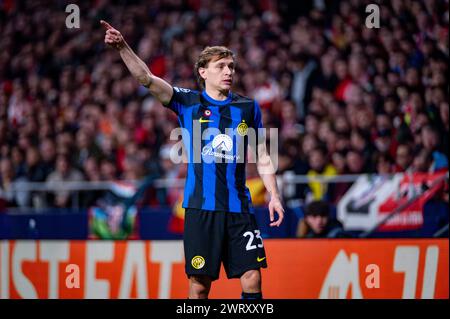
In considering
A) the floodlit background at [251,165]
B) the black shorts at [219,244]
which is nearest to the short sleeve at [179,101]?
the black shorts at [219,244]

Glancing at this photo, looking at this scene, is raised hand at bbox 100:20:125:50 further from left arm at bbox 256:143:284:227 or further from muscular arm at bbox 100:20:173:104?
left arm at bbox 256:143:284:227

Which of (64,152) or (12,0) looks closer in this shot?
(64,152)

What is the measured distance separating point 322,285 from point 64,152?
5.89 meters

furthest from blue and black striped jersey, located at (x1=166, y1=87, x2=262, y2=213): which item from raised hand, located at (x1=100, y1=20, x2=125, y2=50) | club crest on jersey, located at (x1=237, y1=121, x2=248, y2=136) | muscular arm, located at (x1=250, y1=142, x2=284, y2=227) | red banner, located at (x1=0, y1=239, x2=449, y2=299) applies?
red banner, located at (x1=0, y1=239, x2=449, y2=299)

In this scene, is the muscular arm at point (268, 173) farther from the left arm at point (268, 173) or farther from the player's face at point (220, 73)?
the player's face at point (220, 73)

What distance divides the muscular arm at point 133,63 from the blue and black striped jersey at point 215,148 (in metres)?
0.14

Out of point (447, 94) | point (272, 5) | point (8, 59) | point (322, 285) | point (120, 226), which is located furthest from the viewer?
point (8, 59)

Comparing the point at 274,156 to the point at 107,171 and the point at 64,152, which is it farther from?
the point at 64,152

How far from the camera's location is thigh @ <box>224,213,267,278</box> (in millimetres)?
4824

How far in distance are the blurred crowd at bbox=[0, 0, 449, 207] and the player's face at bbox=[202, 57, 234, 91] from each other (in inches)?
137

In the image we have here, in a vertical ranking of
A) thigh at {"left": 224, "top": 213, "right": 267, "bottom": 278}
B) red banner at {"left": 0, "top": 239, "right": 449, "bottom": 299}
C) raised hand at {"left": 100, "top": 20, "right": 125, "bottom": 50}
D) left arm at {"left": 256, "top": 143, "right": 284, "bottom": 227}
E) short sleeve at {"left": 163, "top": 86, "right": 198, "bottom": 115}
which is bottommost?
red banner at {"left": 0, "top": 239, "right": 449, "bottom": 299}

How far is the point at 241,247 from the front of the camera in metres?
4.84

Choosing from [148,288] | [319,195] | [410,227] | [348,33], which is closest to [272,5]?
[348,33]
